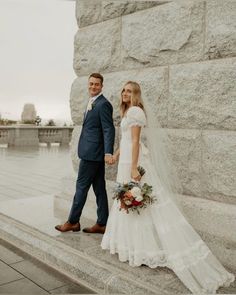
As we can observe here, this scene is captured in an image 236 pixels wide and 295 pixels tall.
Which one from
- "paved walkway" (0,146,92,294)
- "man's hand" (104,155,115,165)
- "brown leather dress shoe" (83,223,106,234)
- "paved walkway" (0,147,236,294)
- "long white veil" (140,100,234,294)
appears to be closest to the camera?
"long white veil" (140,100,234,294)

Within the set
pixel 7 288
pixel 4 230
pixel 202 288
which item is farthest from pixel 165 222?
pixel 4 230

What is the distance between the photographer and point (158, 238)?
13.1 ft

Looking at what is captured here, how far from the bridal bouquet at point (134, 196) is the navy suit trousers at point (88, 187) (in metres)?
0.87

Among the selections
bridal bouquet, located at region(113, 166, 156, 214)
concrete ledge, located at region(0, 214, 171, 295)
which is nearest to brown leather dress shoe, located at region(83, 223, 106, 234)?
concrete ledge, located at region(0, 214, 171, 295)

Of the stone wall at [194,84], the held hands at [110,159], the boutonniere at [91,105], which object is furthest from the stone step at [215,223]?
the boutonniere at [91,105]

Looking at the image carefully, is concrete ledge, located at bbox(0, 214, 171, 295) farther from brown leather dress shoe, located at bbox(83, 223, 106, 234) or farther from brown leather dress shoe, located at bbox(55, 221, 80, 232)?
brown leather dress shoe, located at bbox(83, 223, 106, 234)

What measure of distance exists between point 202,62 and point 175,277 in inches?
86.3

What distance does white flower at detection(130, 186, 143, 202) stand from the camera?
386 cm

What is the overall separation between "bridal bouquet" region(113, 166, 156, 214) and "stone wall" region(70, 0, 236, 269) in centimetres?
61

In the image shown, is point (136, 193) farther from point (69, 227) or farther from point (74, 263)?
point (69, 227)

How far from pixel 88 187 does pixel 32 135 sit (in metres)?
18.0

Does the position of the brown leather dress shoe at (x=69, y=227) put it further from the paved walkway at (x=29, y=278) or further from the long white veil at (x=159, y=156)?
the long white veil at (x=159, y=156)

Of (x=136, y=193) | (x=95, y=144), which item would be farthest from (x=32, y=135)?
(x=136, y=193)

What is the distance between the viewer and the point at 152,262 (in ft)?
12.6
